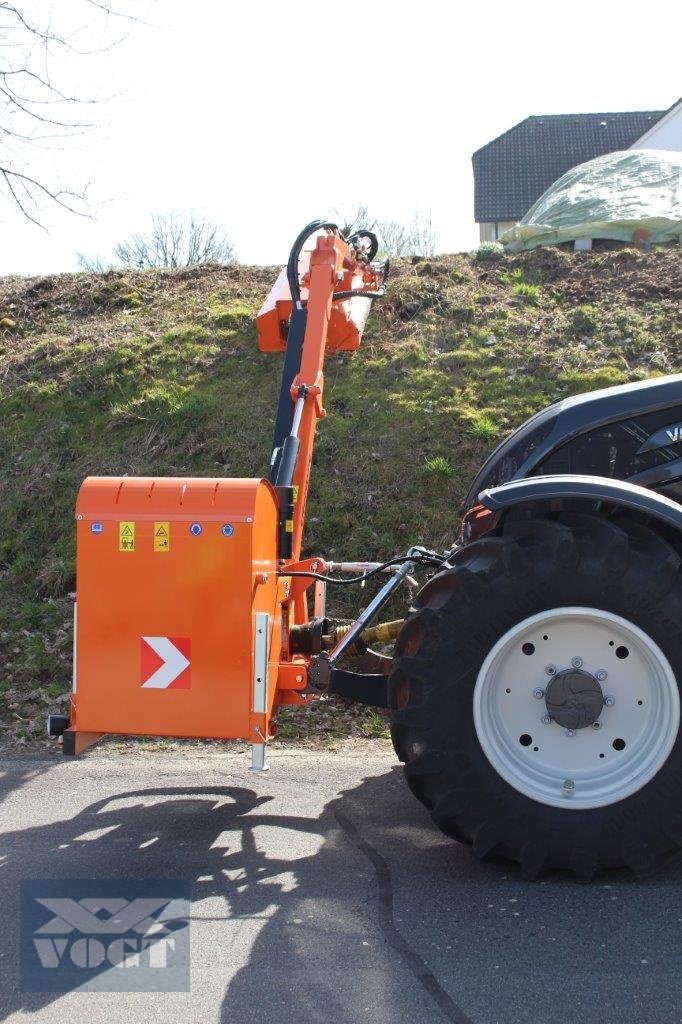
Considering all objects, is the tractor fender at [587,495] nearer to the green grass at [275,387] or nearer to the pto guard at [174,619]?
the pto guard at [174,619]

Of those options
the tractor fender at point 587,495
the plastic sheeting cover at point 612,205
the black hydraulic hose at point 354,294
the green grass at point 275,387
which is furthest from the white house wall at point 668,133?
the tractor fender at point 587,495

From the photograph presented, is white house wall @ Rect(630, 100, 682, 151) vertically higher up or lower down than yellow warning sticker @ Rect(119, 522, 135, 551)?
higher up

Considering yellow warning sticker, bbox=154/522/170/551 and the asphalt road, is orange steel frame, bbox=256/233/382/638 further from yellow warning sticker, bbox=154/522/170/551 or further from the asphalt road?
the asphalt road

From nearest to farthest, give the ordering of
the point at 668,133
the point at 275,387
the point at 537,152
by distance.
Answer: the point at 275,387 < the point at 668,133 < the point at 537,152

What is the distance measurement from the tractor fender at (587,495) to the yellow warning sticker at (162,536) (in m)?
1.34

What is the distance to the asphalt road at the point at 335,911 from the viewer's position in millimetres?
3199

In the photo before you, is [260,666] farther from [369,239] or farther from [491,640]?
[369,239]

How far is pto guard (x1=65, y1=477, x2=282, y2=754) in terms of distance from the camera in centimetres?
437

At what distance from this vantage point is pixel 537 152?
3853 centimetres

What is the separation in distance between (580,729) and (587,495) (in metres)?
0.94

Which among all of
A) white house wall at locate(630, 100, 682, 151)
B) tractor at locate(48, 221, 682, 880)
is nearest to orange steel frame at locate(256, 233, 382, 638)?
tractor at locate(48, 221, 682, 880)

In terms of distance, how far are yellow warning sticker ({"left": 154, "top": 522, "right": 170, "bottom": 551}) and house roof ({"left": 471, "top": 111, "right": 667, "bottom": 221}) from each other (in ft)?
112

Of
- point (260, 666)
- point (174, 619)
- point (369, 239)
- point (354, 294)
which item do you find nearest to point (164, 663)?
point (174, 619)

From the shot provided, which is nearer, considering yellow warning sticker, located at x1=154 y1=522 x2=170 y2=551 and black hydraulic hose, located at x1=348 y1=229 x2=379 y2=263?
yellow warning sticker, located at x1=154 y1=522 x2=170 y2=551
